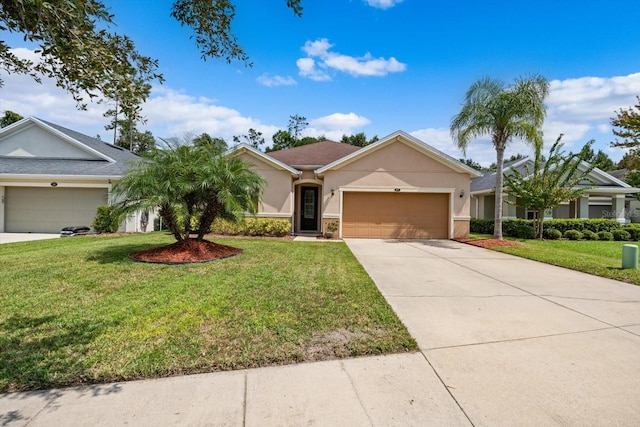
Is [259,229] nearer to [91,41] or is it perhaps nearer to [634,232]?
[91,41]

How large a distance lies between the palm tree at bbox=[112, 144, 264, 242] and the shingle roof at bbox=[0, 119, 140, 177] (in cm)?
756

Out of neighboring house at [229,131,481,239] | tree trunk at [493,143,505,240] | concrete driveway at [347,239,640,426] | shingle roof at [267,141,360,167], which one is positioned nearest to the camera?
concrete driveway at [347,239,640,426]

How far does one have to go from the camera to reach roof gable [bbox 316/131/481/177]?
1475cm

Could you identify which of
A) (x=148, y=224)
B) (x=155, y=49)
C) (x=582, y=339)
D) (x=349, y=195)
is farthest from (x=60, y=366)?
(x=148, y=224)

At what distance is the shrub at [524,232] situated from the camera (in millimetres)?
16094

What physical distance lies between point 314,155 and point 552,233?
13371 millimetres

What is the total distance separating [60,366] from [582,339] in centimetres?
587

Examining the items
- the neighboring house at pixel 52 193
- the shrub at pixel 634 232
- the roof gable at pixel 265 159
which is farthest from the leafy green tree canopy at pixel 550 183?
the neighboring house at pixel 52 193

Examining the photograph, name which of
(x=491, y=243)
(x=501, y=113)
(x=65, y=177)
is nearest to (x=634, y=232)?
(x=491, y=243)

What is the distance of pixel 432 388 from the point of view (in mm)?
2795

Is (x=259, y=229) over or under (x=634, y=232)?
under

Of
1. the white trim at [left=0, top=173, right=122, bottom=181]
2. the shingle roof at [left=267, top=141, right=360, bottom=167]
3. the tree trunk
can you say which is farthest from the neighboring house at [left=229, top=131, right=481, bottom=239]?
the white trim at [left=0, top=173, right=122, bottom=181]

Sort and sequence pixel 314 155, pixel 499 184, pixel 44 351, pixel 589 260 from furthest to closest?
1. pixel 314 155
2. pixel 499 184
3. pixel 589 260
4. pixel 44 351

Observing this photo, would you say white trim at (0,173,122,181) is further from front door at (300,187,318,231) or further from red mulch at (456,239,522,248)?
red mulch at (456,239,522,248)
